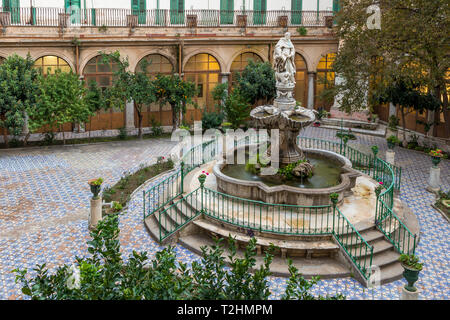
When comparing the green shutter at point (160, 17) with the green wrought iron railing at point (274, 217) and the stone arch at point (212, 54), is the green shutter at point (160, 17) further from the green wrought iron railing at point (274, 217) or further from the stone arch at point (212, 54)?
the green wrought iron railing at point (274, 217)

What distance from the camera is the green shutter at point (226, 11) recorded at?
80.1 feet

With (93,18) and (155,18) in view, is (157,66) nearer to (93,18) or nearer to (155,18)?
(155,18)

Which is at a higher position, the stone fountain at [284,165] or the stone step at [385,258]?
the stone fountain at [284,165]

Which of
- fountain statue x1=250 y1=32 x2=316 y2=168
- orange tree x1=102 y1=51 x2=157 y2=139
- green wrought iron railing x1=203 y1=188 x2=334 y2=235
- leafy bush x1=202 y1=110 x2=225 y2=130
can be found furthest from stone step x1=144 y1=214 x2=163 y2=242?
leafy bush x1=202 y1=110 x2=225 y2=130

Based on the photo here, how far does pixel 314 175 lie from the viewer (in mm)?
14141

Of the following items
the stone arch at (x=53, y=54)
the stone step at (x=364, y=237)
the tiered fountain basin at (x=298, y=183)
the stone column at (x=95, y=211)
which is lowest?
the stone step at (x=364, y=237)

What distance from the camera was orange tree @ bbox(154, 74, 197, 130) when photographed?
21594 millimetres

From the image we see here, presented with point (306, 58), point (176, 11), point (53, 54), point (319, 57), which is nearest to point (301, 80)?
point (306, 58)

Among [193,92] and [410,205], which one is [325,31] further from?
[410,205]

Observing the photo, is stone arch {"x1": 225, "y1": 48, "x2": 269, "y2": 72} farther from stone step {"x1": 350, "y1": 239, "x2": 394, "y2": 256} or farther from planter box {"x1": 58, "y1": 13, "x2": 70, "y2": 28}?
stone step {"x1": 350, "y1": 239, "x2": 394, "y2": 256}

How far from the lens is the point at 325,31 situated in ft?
82.9

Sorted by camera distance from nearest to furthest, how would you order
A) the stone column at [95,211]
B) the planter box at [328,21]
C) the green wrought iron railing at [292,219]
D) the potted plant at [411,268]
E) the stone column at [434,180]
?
1. the potted plant at [411,268]
2. the green wrought iron railing at [292,219]
3. the stone column at [95,211]
4. the stone column at [434,180]
5. the planter box at [328,21]

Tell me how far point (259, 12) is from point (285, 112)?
1299 centimetres

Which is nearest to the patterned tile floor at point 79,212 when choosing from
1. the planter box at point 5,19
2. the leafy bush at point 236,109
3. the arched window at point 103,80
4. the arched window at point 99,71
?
the arched window at point 103,80
